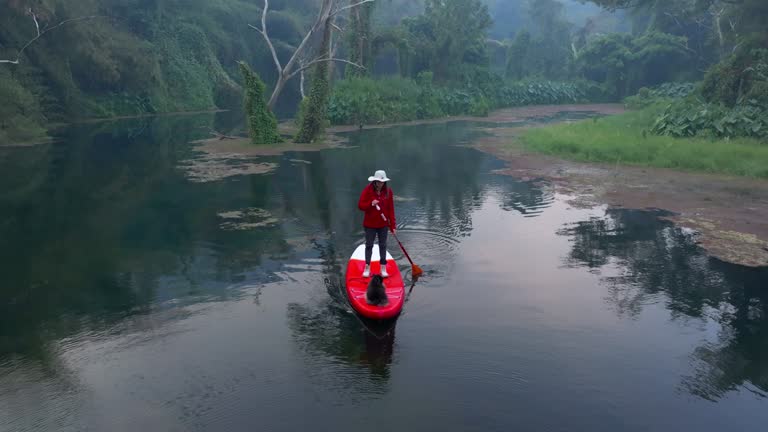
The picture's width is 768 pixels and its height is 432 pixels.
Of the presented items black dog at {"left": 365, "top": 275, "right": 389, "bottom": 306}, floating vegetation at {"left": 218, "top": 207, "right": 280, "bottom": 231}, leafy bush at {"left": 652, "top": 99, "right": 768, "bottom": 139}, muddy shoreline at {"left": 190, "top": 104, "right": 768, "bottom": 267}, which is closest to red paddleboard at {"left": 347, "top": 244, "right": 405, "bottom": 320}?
black dog at {"left": 365, "top": 275, "right": 389, "bottom": 306}

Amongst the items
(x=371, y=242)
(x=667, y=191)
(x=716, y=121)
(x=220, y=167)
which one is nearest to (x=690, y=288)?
(x=371, y=242)

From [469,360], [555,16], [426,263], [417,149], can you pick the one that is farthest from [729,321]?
[555,16]

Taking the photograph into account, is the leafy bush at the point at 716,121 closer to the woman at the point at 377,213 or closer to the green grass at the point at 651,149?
the green grass at the point at 651,149

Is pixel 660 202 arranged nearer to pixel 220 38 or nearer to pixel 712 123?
pixel 712 123

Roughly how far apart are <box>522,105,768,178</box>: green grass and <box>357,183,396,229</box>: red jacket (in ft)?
49.7

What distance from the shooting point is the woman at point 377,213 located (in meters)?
9.73

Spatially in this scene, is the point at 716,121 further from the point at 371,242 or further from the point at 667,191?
the point at 371,242

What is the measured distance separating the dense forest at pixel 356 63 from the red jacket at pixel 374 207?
18.6m

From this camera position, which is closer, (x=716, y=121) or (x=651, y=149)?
(x=651, y=149)

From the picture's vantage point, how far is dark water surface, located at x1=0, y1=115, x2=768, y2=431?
22.2 feet

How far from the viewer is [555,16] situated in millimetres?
78125

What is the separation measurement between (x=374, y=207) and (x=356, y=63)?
32415 mm

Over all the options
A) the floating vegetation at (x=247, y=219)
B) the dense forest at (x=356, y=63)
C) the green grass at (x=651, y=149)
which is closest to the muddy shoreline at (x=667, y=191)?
the green grass at (x=651, y=149)

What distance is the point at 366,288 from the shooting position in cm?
933
